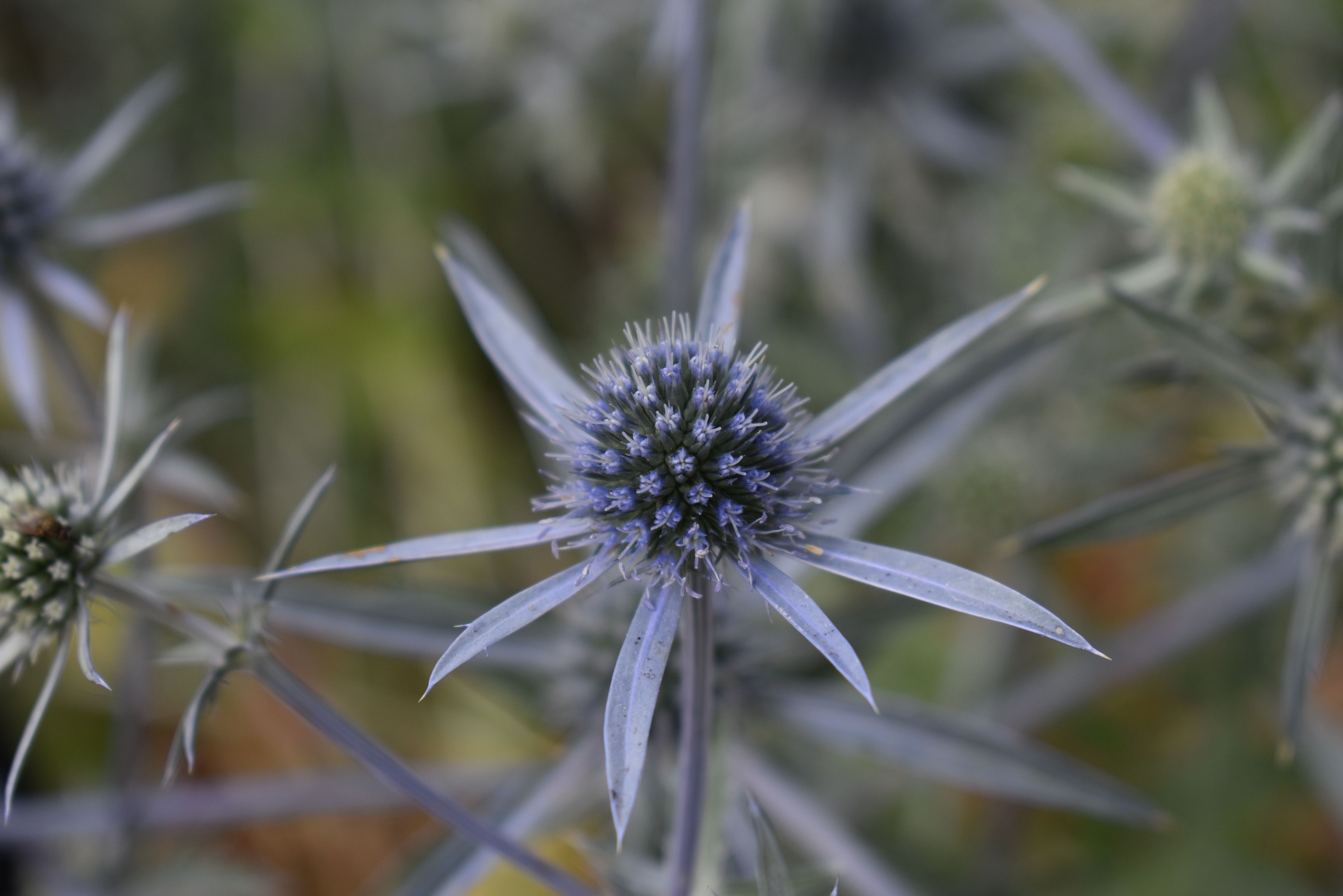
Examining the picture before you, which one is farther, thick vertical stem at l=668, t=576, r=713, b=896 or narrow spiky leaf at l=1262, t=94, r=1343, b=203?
narrow spiky leaf at l=1262, t=94, r=1343, b=203

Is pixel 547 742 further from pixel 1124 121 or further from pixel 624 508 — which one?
pixel 1124 121

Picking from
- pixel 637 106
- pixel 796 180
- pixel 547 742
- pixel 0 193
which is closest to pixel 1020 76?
pixel 796 180

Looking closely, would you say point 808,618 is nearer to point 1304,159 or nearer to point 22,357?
point 1304,159

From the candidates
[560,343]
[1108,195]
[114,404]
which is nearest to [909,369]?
[1108,195]

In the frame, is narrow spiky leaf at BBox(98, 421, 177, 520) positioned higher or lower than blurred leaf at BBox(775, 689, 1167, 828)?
lower

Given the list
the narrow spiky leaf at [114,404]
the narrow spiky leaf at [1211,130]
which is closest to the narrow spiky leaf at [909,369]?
the narrow spiky leaf at [1211,130]

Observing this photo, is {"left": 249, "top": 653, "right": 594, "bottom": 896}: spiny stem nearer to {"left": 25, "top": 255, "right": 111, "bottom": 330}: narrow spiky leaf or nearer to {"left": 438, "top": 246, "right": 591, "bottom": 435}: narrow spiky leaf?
{"left": 438, "top": 246, "right": 591, "bottom": 435}: narrow spiky leaf

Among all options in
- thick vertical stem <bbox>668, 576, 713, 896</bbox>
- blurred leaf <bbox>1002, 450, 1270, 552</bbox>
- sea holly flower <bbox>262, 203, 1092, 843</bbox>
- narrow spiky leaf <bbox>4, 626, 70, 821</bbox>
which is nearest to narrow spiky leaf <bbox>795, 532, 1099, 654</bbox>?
sea holly flower <bbox>262, 203, 1092, 843</bbox>
